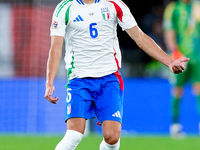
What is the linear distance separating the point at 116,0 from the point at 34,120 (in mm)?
6091

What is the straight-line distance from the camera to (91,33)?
16.8 ft

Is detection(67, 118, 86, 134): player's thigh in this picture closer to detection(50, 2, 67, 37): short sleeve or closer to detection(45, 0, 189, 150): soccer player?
detection(45, 0, 189, 150): soccer player

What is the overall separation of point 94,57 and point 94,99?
1.40 ft

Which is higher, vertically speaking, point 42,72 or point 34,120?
point 42,72

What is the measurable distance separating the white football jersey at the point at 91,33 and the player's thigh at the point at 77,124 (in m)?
0.47

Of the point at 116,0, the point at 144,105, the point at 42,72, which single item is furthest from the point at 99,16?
the point at 42,72

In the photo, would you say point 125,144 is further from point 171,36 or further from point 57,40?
point 57,40

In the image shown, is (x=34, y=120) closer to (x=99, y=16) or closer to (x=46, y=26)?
(x=46, y=26)

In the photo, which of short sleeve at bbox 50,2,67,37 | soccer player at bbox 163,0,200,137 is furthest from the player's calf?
soccer player at bbox 163,0,200,137

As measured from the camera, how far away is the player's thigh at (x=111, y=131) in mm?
4902

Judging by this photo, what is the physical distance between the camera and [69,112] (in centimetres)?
493

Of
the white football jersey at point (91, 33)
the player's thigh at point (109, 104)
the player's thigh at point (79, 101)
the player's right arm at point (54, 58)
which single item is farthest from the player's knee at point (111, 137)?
the player's right arm at point (54, 58)

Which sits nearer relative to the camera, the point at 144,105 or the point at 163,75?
the point at 144,105

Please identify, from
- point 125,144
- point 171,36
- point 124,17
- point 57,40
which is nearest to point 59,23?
point 57,40
